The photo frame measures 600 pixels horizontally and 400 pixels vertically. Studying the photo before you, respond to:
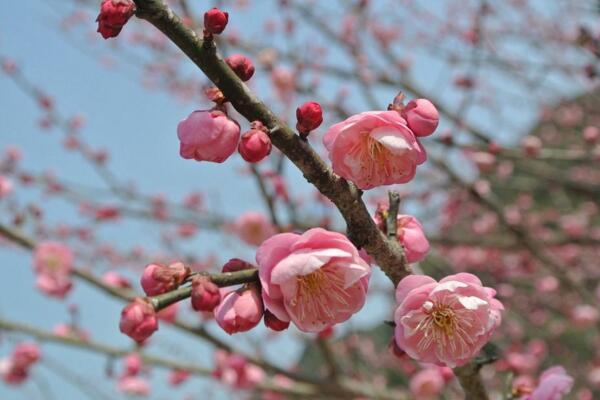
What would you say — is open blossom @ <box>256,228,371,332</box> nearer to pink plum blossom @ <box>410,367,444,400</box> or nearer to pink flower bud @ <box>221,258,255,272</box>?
pink flower bud @ <box>221,258,255,272</box>

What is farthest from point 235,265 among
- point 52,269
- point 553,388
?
point 52,269

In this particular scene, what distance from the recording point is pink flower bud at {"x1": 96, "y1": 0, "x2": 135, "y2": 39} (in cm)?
94

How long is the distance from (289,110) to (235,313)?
355 centimetres

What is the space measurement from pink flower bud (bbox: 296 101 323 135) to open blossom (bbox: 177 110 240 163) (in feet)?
0.37

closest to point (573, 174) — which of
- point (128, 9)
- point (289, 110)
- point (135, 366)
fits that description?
point (289, 110)

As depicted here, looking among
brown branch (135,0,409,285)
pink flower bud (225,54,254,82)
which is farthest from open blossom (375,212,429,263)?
pink flower bud (225,54,254,82)

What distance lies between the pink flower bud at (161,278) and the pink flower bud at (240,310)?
8 cm

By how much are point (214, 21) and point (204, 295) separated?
45 cm

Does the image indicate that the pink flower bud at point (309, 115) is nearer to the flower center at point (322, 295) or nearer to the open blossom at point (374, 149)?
the open blossom at point (374, 149)

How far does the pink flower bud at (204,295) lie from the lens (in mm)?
962

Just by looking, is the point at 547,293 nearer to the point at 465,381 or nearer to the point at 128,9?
the point at 465,381

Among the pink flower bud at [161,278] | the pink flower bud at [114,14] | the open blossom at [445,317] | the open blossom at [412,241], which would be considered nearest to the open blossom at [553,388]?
the open blossom at [445,317]

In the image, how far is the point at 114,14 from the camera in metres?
0.94

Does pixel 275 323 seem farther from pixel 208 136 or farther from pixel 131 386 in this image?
pixel 131 386
